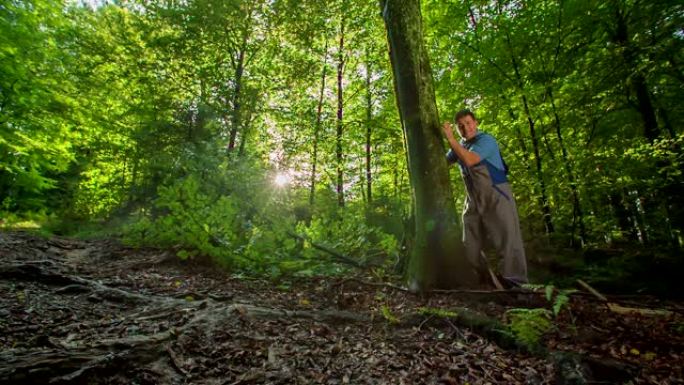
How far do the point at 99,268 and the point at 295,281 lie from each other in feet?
11.5

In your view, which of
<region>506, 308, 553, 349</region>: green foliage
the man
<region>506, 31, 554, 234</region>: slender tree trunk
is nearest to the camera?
<region>506, 308, 553, 349</region>: green foliage

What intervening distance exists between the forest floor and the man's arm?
152cm

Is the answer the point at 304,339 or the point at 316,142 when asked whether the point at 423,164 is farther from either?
the point at 316,142

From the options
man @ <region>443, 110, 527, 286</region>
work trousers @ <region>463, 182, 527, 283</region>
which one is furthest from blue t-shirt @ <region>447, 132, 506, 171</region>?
work trousers @ <region>463, 182, 527, 283</region>

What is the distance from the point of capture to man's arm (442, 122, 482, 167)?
3715 mm

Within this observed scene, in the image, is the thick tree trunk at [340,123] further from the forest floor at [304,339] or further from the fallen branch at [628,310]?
the fallen branch at [628,310]

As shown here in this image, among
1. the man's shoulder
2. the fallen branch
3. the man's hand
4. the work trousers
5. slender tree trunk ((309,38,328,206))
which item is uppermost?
slender tree trunk ((309,38,328,206))

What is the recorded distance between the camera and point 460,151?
3789mm

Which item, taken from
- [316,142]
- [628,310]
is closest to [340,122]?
[316,142]

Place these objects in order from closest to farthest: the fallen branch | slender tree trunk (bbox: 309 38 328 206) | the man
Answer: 1. the fallen branch
2. the man
3. slender tree trunk (bbox: 309 38 328 206)

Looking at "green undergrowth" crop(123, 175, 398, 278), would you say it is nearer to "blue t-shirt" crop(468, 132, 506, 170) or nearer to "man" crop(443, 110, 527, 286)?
"man" crop(443, 110, 527, 286)

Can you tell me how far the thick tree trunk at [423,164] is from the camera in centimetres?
397

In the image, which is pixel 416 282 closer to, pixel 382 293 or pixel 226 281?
pixel 382 293

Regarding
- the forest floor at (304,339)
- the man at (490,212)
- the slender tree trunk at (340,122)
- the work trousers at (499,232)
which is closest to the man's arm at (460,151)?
the man at (490,212)
